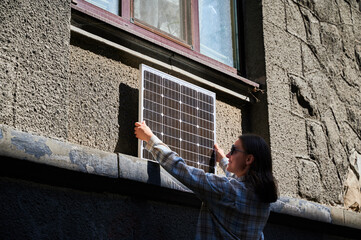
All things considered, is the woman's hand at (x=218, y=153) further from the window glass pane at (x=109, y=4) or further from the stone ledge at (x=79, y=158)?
the window glass pane at (x=109, y=4)

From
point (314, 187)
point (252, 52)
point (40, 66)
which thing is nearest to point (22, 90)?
point (40, 66)

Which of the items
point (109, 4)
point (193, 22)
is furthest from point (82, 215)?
point (193, 22)

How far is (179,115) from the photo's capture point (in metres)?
4.07

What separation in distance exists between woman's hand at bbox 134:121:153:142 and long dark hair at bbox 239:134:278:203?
0.56 metres

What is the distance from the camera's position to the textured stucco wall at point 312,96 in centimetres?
482

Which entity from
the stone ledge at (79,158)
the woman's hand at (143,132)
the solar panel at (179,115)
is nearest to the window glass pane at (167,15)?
the solar panel at (179,115)

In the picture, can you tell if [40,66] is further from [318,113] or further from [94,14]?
[318,113]

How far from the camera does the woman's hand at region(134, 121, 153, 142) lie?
3.51 metres

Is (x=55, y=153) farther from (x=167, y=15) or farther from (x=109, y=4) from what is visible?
(x=167, y=15)

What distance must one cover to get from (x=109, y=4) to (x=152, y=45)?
432 millimetres

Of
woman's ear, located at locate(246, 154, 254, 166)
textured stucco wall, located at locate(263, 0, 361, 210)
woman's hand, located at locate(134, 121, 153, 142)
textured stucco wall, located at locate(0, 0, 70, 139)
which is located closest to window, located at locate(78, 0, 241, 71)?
textured stucco wall, located at locate(263, 0, 361, 210)

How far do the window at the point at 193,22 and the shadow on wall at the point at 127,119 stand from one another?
0.49m

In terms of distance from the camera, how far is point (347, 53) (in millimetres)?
5746

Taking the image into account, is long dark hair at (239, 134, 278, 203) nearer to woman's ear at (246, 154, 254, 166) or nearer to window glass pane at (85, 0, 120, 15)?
woman's ear at (246, 154, 254, 166)
